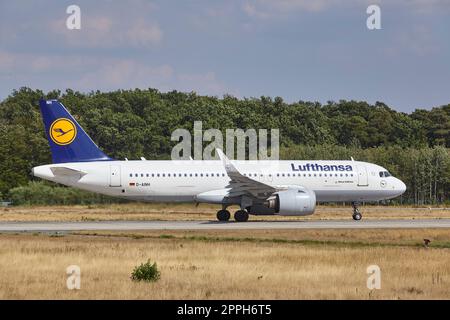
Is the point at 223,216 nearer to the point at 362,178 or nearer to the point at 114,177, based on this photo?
the point at 114,177

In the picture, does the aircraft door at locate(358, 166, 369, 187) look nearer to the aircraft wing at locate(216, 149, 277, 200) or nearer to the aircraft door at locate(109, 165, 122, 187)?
the aircraft wing at locate(216, 149, 277, 200)

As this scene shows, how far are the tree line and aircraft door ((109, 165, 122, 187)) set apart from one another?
28539mm

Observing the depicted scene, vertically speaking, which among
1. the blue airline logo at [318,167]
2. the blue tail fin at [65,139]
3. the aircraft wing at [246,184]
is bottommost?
the aircraft wing at [246,184]

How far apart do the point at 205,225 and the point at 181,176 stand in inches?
265

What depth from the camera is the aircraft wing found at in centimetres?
4772

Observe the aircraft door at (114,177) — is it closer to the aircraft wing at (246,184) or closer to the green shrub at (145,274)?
the aircraft wing at (246,184)

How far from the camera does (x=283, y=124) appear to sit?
4621 inches

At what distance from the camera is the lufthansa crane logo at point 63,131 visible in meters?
52.2

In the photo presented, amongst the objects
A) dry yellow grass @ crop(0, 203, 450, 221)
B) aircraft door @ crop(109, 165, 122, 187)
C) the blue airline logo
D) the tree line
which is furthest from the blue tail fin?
the tree line

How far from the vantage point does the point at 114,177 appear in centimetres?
5131

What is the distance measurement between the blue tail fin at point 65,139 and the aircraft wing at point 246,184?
926cm

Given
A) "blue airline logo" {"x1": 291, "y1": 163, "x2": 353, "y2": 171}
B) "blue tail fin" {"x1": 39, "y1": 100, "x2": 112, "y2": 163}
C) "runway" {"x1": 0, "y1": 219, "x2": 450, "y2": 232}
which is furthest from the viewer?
"blue airline logo" {"x1": 291, "y1": 163, "x2": 353, "y2": 171}

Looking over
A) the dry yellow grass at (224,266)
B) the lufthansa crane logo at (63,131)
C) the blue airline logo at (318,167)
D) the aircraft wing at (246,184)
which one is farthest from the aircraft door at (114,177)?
the dry yellow grass at (224,266)

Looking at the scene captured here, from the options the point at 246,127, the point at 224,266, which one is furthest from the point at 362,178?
the point at 246,127
